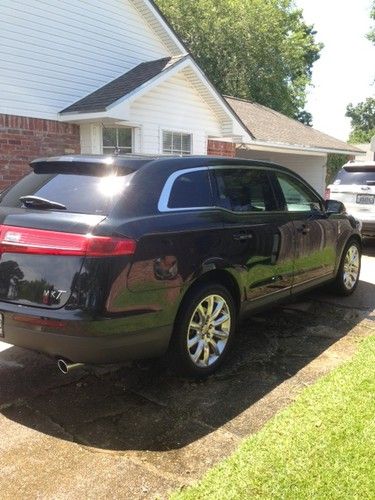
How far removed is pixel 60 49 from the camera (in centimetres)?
1002

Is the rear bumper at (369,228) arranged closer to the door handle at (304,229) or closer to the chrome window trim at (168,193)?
the door handle at (304,229)

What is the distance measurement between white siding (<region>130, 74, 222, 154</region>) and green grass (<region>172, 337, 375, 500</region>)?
8285 mm

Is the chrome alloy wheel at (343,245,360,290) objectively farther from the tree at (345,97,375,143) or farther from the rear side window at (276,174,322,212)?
the tree at (345,97,375,143)

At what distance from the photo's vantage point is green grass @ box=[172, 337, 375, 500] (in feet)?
8.43

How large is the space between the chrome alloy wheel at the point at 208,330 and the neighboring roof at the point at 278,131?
427 inches

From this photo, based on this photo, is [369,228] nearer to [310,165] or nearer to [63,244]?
[63,244]

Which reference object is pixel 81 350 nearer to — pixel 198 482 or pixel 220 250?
pixel 198 482

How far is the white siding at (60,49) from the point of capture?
9.18 m

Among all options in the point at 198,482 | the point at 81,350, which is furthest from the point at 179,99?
the point at 198,482

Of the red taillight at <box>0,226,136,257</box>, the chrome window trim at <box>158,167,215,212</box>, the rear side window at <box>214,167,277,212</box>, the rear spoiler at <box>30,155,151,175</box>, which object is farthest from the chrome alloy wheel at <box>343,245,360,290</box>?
the red taillight at <box>0,226,136,257</box>

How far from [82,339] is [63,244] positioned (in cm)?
61

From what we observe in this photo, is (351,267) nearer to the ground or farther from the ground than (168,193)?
nearer to the ground

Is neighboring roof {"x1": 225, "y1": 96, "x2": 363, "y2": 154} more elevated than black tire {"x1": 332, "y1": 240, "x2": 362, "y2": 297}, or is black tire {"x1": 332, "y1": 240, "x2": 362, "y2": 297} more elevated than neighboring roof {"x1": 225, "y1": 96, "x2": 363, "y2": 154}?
neighboring roof {"x1": 225, "y1": 96, "x2": 363, "y2": 154}

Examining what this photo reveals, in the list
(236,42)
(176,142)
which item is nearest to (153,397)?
(176,142)
